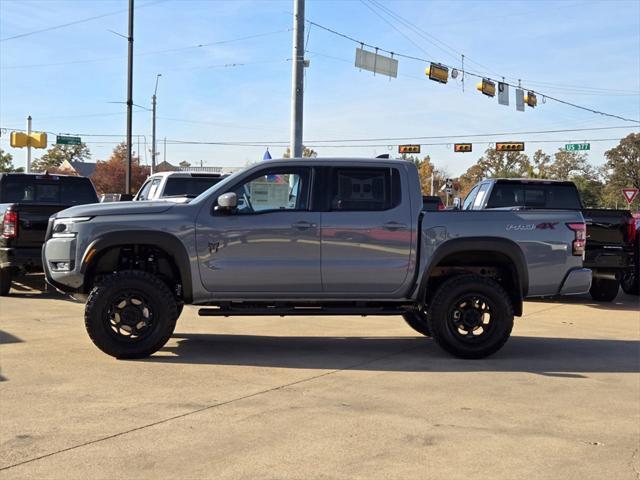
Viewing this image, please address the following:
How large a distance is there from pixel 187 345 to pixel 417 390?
2.99 meters

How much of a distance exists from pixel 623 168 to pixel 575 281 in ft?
252

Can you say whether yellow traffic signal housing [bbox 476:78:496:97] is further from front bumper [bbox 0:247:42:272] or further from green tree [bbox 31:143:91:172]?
→ green tree [bbox 31:143:91:172]

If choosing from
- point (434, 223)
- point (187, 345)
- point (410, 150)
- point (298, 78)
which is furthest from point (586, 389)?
point (410, 150)

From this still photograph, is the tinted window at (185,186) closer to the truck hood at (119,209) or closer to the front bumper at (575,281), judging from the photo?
the truck hood at (119,209)

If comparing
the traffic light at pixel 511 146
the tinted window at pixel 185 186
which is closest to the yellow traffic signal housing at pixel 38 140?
the tinted window at pixel 185 186

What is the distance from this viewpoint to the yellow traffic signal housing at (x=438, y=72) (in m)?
24.1

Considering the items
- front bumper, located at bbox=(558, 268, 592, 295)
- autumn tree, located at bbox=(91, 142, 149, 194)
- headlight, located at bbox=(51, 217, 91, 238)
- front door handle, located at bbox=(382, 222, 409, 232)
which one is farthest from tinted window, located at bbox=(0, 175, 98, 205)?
A: autumn tree, located at bbox=(91, 142, 149, 194)

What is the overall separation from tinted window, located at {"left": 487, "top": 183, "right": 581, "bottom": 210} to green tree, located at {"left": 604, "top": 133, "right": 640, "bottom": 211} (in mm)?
68026

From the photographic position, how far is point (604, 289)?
12.3 m

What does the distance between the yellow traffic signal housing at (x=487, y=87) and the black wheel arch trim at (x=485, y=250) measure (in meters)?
21.0

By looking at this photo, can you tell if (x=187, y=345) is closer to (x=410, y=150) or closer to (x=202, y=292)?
(x=202, y=292)

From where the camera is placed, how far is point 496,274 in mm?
7457

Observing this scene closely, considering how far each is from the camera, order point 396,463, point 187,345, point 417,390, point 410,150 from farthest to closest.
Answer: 1. point 410,150
2. point 187,345
3. point 417,390
4. point 396,463

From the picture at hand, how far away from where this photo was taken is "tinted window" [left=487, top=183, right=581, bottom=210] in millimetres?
12531
